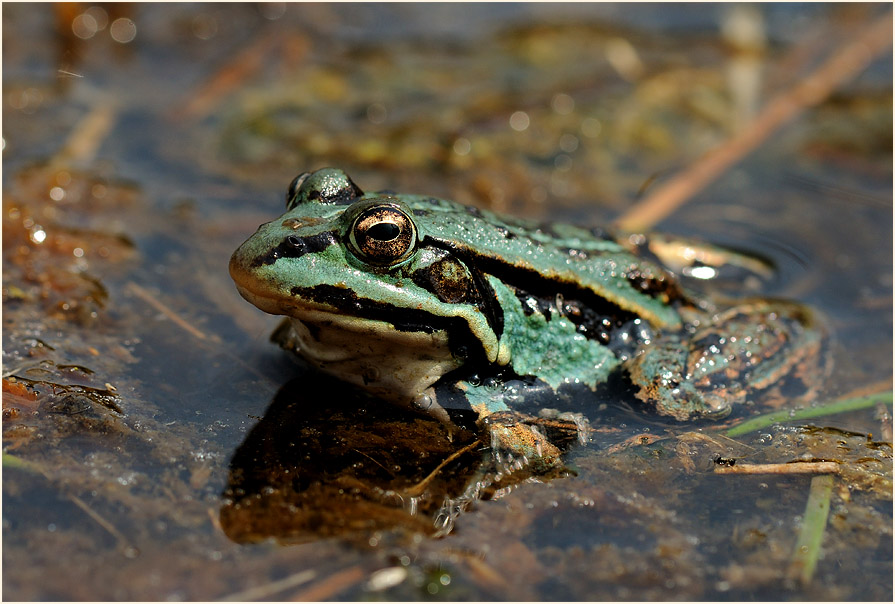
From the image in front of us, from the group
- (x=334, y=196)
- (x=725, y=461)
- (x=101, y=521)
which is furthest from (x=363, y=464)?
(x=725, y=461)

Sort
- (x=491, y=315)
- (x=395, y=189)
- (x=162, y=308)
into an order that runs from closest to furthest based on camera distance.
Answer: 1. (x=491, y=315)
2. (x=162, y=308)
3. (x=395, y=189)

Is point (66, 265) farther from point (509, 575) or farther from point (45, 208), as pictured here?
point (509, 575)

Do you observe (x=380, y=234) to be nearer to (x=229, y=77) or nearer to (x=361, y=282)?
(x=361, y=282)

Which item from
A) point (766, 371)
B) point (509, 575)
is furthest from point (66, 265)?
point (766, 371)

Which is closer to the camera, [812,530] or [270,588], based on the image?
[270,588]

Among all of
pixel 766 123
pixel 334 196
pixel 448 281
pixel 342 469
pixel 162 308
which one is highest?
pixel 766 123

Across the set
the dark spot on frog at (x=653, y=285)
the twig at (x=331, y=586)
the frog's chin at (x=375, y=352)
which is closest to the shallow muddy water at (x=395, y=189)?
the twig at (x=331, y=586)
